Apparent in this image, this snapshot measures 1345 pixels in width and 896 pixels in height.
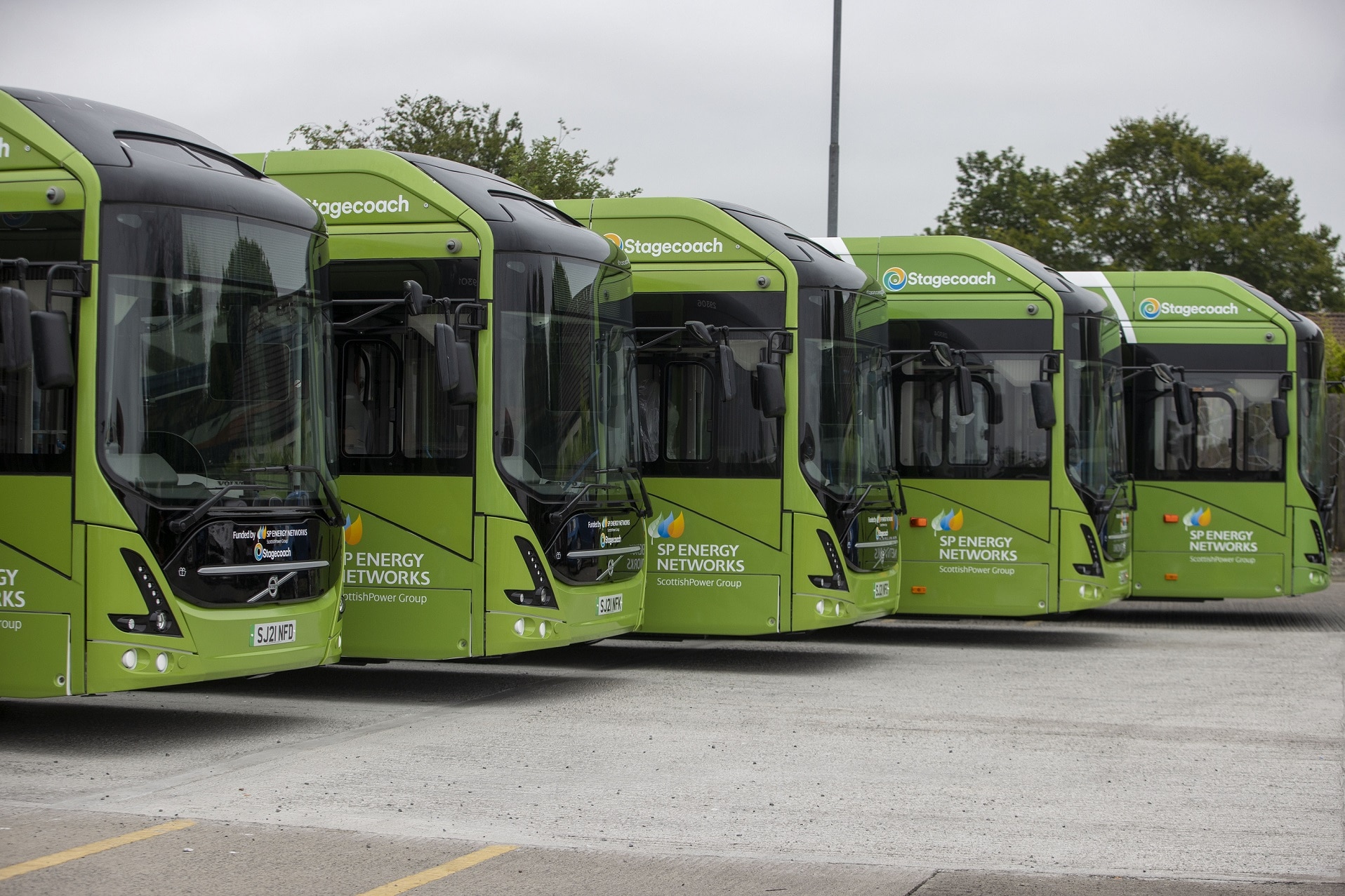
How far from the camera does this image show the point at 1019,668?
14.5 meters

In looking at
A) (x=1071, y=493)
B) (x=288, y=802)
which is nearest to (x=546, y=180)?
(x=1071, y=493)

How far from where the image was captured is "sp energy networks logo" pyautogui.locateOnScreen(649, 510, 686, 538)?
13.9 meters

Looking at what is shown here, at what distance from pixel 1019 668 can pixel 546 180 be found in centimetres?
1599

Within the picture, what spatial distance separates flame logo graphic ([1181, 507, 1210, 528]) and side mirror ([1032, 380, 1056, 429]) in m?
4.16

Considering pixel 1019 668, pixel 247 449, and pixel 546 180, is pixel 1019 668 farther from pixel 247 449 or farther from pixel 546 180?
pixel 546 180

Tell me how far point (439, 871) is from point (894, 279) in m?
11.1

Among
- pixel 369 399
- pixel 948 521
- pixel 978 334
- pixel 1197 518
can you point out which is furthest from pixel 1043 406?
pixel 369 399

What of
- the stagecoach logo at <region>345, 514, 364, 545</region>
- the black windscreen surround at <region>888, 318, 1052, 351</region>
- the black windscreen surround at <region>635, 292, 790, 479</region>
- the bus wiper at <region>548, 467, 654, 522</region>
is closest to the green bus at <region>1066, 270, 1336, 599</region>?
the black windscreen surround at <region>888, 318, 1052, 351</region>

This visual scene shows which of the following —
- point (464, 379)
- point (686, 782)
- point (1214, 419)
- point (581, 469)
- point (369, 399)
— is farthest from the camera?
point (1214, 419)

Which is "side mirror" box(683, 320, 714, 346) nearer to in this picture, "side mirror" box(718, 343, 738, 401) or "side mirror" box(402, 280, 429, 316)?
"side mirror" box(718, 343, 738, 401)

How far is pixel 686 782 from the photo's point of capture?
8.66m

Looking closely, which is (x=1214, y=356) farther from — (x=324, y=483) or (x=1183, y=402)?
(x=324, y=483)

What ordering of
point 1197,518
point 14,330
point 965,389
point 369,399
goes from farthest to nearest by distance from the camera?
point 1197,518
point 965,389
point 369,399
point 14,330

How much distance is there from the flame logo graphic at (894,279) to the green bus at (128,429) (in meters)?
8.41
